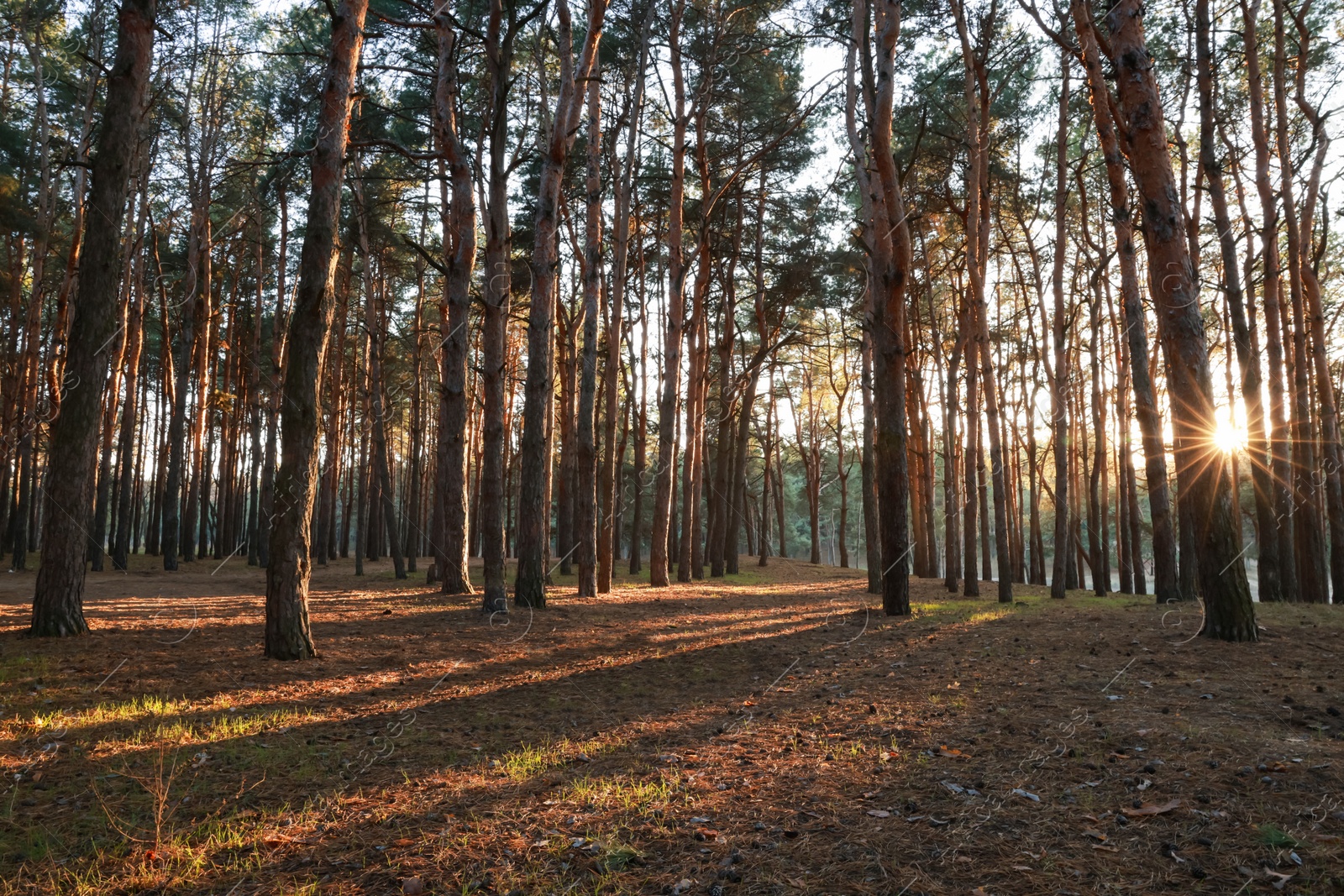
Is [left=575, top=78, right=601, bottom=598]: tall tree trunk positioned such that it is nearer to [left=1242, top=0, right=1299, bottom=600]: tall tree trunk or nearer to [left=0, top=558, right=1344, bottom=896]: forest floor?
[left=0, top=558, right=1344, bottom=896]: forest floor

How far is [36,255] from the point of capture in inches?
682

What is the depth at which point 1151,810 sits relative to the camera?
3176mm

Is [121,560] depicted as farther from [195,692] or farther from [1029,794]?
[1029,794]

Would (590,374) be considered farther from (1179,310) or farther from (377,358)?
(1179,310)

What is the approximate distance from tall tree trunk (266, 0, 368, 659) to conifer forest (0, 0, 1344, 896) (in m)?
0.04

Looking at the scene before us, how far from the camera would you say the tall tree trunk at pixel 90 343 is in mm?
7199

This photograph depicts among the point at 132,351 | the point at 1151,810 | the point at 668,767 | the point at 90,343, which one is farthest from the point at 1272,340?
the point at 132,351

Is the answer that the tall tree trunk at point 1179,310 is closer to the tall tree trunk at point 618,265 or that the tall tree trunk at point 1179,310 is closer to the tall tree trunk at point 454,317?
the tall tree trunk at point 454,317

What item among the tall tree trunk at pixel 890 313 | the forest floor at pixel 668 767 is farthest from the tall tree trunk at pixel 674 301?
the forest floor at pixel 668 767

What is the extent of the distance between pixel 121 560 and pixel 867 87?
71.3ft

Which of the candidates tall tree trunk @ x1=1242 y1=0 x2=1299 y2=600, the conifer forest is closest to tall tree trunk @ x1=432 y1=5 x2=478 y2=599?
the conifer forest

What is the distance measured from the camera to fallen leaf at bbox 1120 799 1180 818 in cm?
315

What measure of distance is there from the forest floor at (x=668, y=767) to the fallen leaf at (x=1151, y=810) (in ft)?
0.06

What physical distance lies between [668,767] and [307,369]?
498cm
